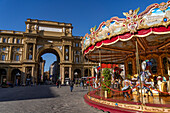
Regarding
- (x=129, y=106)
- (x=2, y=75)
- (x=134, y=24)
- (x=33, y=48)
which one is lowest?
(x=2, y=75)

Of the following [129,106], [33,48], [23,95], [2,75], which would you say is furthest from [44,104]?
[2,75]

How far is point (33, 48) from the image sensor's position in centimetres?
3612

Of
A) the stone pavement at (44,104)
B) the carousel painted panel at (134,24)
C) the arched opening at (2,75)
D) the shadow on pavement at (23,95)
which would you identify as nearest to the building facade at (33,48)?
the arched opening at (2,75)

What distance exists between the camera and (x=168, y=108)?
4574 millimetres

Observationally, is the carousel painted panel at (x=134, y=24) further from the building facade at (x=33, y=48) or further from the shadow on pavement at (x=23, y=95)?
the building facade at (x=33, y=48)

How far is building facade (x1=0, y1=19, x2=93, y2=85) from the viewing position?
117 feet

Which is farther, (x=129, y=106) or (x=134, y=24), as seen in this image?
(x=134, y=24)

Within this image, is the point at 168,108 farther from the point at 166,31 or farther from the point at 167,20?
the point at 167,20

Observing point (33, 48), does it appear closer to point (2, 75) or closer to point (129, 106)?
point (2, 75)

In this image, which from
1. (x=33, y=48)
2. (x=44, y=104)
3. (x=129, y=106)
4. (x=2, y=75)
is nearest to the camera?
(x=129, y=106)

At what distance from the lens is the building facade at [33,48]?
3568 centimetres

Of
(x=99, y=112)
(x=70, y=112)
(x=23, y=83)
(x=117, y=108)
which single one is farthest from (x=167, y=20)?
(x=23, y=83)

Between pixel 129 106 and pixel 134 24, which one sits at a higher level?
pixel 134 24

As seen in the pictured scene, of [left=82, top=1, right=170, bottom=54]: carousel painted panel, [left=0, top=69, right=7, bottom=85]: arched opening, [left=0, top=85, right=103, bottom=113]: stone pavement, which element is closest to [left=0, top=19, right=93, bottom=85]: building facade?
[left=0, top=69, right=7, bottom=85]: arched opening
